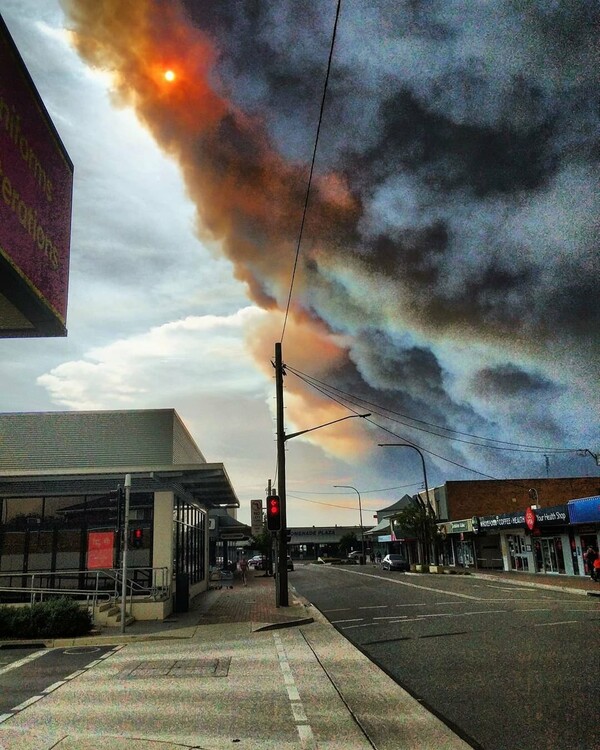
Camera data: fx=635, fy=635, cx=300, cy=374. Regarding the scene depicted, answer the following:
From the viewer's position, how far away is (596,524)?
3297 centimetres

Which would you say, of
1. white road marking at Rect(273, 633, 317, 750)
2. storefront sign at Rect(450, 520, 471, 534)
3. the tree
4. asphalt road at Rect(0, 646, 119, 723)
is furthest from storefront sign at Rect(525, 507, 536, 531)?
asphalt road at Rect(0, 646, 119, 723)

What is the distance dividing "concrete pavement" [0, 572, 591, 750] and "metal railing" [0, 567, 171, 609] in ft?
18.0

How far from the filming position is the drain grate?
35.7 ft

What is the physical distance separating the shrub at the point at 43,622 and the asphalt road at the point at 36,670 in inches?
45.6

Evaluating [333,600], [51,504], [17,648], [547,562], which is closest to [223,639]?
[17,648]

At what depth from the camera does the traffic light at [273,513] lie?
22484 mm

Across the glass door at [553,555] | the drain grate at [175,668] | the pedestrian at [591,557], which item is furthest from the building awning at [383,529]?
the drain grate at [175,668]

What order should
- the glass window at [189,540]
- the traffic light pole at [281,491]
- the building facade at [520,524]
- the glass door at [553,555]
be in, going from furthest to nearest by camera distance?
1. the glass door at [553,555]
2. the building facade at [520,524]
3. the glass window at [189,540]
4. the traffic light pole at [281,491]

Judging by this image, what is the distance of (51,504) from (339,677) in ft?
47.6

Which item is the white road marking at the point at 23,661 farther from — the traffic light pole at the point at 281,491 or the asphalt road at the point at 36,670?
the traffic light pole at the point at 281,491

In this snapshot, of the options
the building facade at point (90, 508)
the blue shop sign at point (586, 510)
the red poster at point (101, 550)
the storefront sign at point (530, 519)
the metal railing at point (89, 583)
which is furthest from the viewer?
the storefront sign at point (530, 519)

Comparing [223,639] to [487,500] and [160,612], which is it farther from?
[487,500]

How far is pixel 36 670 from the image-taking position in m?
A: 11.8

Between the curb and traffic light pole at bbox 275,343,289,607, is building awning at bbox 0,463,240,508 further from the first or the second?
the curb
